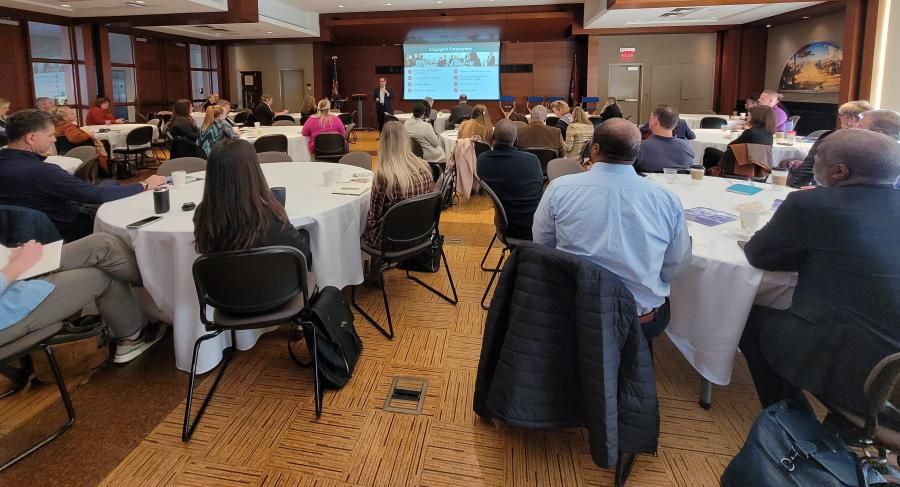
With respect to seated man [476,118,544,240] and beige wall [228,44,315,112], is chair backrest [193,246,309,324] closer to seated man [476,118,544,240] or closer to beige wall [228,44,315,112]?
seated man [476,118,544,240]

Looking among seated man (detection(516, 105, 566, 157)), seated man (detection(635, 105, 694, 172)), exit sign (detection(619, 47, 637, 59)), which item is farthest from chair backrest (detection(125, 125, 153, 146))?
exit sign (detection(619, 47, 637, 59))

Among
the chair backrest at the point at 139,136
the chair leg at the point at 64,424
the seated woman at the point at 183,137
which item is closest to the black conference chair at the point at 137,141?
the chair backrest at the point at 139,136

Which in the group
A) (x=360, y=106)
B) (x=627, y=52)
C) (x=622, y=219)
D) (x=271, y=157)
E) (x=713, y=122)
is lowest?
(x=622, y=219)

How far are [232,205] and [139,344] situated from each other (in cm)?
126

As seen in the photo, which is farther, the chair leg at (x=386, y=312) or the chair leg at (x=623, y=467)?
the chair leg at (x=386, y=312)

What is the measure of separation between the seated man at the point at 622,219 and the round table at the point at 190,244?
1408mm

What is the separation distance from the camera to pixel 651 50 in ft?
46.6

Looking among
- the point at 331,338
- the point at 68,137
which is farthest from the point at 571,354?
the point at 68,137

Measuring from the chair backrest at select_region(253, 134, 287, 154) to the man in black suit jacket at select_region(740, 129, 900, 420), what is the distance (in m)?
5.44

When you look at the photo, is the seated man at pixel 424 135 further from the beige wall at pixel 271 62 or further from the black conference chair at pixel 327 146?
the beige wall at pixel 271 62

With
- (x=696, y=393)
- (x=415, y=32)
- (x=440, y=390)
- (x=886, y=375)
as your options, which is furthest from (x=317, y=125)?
(x=415, y=32)

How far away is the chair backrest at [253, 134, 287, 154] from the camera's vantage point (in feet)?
20.0

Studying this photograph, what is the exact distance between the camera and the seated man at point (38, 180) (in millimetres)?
2936

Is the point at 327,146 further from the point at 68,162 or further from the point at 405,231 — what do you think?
the point at 405,231
